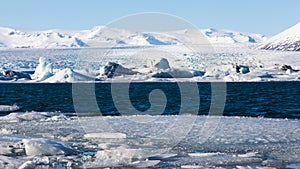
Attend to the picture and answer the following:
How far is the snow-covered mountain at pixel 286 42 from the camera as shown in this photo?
115m

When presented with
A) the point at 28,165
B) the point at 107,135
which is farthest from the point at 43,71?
the point at 28,165

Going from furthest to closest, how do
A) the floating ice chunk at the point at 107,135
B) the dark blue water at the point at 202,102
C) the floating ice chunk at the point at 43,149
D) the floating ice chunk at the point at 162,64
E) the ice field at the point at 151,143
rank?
1. the floating ice chunk at the point at 162,64
2. the dark blue water at the point at 202,102
3. the floating ice chunk at the point at 107,135
4. the floating ice chunk at the point at 43,149
5. the ice field at the point at 151,143

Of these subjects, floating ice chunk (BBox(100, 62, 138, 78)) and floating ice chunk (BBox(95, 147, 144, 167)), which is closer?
floating ice chunk (BBox(95, 147, 144, 167))

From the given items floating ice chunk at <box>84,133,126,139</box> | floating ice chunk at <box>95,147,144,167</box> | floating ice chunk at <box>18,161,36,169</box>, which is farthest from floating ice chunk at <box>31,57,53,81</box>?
floating ice chunk at <box>18,161,36,169</box>

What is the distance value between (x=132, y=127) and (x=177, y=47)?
2878 inches

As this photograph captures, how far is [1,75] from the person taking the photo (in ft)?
210

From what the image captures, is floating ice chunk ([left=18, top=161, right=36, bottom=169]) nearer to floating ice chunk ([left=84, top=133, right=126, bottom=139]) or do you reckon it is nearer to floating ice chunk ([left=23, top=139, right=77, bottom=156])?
floating ice chunk ([left=23, top=139, right=77, bottom=156])

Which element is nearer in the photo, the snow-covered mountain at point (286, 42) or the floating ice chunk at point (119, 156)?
the floating ice chunk at point (119, 156)

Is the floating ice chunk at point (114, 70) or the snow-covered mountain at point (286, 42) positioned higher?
the snow-covered mountain at point (286, 42)

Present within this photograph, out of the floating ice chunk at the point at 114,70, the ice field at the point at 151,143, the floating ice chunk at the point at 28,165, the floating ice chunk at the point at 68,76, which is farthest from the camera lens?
the floating ice chunk at the point at 114,70

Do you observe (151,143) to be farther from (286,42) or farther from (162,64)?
(286,42)

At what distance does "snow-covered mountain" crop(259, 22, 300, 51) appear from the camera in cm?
11516

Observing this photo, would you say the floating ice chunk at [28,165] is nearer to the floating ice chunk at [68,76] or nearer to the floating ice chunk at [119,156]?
the floating ice chunk at [119,156]

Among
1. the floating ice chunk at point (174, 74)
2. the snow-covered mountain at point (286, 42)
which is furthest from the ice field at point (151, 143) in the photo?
the snow-covered mountain at point (286, 42)
